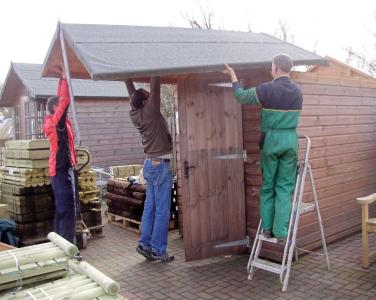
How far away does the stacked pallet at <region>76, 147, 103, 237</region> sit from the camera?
7.04 metres

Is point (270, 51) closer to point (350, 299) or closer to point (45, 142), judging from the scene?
point (350, 299)

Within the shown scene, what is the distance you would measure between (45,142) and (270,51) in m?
3.71

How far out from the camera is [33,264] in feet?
9.67

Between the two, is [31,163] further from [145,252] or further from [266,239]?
[266,239]

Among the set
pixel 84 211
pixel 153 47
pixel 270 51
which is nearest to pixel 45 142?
pixel 84 211

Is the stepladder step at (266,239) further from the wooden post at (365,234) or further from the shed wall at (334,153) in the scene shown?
the wooden post at (365,234)

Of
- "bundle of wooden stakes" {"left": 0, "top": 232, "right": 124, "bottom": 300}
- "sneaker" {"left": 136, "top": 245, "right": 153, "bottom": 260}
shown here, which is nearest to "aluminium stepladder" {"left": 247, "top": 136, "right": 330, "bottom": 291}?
"sneaker" {"left": 136, "top": 245, "right": 153, "bottom": 260}

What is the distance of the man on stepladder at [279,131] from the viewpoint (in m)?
4.48

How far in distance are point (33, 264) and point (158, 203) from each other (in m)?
2.68

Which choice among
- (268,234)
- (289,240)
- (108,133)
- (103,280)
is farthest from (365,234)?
(108,133)

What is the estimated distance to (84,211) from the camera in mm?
7051

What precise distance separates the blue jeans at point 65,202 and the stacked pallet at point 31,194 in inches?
28.5

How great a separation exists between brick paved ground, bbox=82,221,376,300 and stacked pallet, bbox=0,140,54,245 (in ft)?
3.35

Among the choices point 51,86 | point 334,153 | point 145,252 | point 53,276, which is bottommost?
point 145,252
